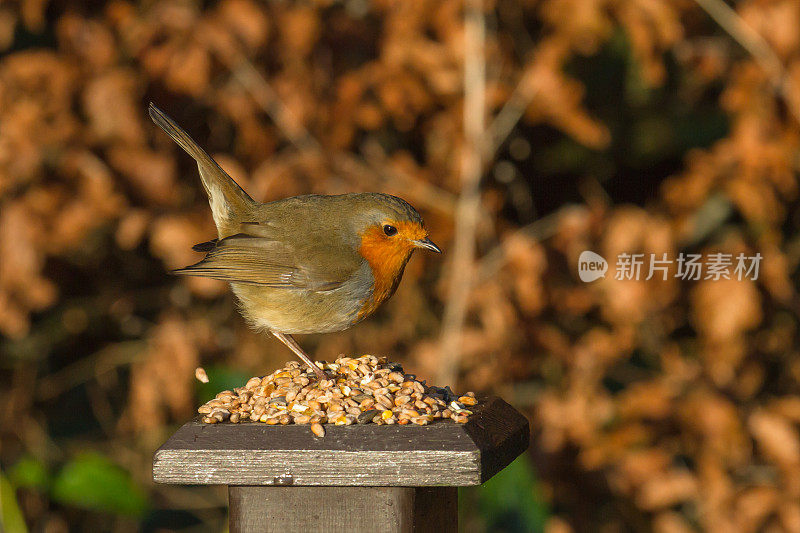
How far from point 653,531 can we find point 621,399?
2.97ft

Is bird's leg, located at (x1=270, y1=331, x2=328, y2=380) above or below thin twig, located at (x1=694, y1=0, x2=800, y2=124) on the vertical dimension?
below

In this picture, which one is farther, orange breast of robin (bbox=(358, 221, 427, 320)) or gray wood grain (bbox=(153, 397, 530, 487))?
orange breast of robin (bbox=(358, 221, 427, 320))

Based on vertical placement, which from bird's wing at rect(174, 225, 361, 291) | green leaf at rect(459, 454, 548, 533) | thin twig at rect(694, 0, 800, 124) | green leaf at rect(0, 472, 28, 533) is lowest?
green leaf at rect(0, 472, 28, 533)

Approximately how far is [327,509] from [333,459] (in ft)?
0.50

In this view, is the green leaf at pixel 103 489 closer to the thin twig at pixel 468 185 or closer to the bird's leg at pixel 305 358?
the thin twig at pixel 468 185

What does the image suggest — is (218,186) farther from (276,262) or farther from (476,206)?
(476,206)

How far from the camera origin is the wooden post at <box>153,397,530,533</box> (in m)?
1.71

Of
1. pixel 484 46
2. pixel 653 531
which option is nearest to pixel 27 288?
pixel 484 46

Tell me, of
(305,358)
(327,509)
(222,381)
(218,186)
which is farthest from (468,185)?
(327,509)

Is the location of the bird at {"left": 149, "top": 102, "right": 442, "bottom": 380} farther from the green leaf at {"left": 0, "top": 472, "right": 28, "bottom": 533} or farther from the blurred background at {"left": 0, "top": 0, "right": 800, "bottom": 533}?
the green leaf at {"left": 0, "top": 472, "right": 28, "bottom": 533}

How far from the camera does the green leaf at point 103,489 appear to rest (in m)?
4.01

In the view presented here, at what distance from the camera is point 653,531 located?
4812 millimetres

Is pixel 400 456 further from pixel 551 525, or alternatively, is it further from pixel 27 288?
pixel 27 288

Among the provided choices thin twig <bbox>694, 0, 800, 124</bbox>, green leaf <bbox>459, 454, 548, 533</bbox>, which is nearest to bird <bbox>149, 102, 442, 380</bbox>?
green leaf <bbox>459, 454, 548, 533</bbox>
